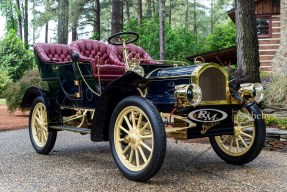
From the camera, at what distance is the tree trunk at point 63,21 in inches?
708

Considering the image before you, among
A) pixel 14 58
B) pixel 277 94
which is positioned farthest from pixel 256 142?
pixel 14 58

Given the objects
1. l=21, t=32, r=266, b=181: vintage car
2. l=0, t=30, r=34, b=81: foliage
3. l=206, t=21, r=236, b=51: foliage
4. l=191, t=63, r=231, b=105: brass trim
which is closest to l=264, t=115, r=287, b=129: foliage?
l=21, t=32, r=266, b=181: vintage car

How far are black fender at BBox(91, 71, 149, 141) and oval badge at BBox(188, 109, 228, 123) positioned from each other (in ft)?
2.00

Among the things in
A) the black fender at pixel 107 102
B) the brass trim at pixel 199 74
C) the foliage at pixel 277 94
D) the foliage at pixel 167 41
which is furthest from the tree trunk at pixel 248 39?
the foliage at pixel 167 41

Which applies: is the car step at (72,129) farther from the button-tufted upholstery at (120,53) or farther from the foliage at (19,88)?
the foliage at (19,88)

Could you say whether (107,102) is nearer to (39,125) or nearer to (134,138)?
(134,138)

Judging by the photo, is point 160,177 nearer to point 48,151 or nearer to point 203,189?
point 203,189

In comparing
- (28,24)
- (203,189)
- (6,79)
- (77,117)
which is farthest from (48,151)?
(28,24)

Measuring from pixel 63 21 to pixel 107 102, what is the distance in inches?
590

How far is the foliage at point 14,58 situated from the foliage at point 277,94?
64.6 feet

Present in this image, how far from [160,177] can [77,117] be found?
1.73 metres

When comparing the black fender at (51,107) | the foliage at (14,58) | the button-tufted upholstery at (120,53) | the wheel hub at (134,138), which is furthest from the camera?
the foliage at (14,58)

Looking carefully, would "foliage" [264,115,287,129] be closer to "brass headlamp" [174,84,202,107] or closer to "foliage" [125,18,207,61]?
"brass headlamp" [174,84,202,107]

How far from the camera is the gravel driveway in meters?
3.85
